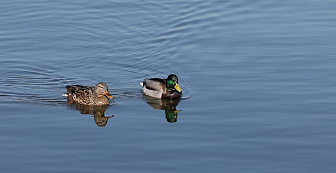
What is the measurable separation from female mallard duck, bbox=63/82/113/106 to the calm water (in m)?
0.27

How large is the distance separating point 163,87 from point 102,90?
6.19 ft

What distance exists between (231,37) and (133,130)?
8.53 metres

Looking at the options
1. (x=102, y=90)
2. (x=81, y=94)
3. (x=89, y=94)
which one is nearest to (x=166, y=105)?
(x=102, y=90)

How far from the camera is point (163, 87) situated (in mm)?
20688

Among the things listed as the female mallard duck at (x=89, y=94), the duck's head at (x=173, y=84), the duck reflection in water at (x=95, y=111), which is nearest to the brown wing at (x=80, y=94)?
the female mallard duck at (x=89, y=94)

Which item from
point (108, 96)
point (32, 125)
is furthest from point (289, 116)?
point (32, 125)

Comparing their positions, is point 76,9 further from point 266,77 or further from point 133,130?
point 133,130

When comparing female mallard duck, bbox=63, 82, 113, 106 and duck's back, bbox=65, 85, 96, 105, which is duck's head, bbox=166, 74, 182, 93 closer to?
female mallard duck, bbox=63, 82, 113, 106

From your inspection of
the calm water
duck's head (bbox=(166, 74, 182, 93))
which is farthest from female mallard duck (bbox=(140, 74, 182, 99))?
→ the calm water

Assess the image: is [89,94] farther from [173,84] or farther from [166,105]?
[173,84]

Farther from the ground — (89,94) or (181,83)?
(181,83)

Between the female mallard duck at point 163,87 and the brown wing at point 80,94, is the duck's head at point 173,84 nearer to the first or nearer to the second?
the female mallard duck at point 163,87

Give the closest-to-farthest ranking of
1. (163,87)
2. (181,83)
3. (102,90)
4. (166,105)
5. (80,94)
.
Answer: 1. (102,90)
2. (80,94)
3. (166,105)
4. (163,87)
5. (181,83)

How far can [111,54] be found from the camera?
77.4 ft
